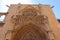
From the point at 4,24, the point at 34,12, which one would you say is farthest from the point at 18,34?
the point at 34,12

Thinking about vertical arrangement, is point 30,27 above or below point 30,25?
below

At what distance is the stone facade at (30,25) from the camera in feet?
47.6

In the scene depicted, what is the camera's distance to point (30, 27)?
50.2ft

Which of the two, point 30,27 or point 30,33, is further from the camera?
point 30,27

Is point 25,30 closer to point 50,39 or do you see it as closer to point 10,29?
Answer: point 10,29

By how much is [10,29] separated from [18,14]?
233 cm

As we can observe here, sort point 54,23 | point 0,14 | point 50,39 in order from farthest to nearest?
point 0,14 < point 54,23 < point 50,39

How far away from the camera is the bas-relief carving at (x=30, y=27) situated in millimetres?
14578

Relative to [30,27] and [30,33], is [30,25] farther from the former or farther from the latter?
[30,33]

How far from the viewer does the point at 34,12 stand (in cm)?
1684

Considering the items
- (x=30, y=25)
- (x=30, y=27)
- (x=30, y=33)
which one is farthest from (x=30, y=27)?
(x=30, y=33)

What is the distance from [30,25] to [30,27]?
7.2 inches

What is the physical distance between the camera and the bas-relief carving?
14578 mm

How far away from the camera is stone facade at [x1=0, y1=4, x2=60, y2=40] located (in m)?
14.5
